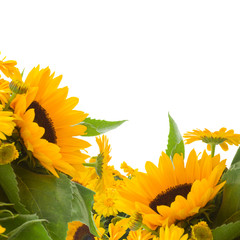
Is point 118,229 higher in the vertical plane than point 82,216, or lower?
lower

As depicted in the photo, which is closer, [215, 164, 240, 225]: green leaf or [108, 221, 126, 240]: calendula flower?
[215, 164, 240, 225]: green leaf

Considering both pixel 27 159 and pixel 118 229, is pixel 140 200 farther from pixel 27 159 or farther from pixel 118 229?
pixel 118 229

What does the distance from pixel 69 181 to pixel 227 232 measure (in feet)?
0.33

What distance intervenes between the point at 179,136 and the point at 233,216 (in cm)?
9

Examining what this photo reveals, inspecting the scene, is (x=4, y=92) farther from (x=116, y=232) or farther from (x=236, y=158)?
(x=116, y=232)

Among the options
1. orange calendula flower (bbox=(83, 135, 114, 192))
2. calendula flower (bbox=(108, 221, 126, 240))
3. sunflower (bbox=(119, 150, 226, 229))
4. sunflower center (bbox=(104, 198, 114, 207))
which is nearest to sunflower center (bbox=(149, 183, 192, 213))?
sunflower (bbox=(119, 150, 226, 229))

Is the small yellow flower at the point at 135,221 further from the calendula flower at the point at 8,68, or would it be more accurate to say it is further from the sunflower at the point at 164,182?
the calendula flower at the point at 8,68

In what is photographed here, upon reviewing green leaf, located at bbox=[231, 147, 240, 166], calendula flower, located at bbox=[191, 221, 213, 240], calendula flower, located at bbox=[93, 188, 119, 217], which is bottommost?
calendula flower, located at bbox=[93, 188, 119, 217]

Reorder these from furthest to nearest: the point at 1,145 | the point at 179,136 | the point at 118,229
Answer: the point at 118,229, the point at 179,136, the point at 1,145

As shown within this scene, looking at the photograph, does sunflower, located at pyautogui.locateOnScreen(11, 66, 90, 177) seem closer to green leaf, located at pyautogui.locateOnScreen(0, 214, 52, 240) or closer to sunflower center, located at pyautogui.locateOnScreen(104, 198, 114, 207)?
green leaf, located at pyautogui.locateOnScreen(0, 214, 52, 240)

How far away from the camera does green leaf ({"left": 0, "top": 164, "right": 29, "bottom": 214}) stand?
0.23 m

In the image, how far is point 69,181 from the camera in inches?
10.4

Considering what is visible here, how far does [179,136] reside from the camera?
13.9 inches

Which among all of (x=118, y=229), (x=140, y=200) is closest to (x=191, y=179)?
(x=140, y=200)
